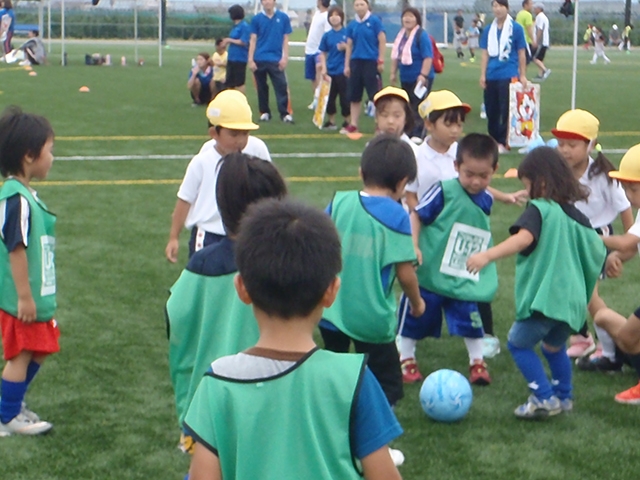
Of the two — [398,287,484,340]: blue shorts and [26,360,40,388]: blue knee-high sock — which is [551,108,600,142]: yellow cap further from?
[26,360,40,388]: blue knee-high sock

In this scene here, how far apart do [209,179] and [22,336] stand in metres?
1.34

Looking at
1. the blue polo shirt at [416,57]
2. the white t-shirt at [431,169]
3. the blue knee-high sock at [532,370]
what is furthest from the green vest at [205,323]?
the blue polo shirt at [416,57]

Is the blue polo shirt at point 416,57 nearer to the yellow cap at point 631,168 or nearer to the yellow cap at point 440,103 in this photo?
the yellow cap at point 440,103

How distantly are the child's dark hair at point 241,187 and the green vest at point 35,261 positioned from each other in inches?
64.6

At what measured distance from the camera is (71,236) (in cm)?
886

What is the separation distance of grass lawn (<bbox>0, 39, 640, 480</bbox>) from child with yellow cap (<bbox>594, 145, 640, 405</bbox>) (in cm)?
36

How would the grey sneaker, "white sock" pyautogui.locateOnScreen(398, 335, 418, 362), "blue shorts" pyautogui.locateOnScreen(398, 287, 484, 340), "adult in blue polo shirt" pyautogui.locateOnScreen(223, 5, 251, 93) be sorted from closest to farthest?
the grey sneaker < "blue shorts" pyautogui.locateOnScreen(398, 287, 484, 340) < "white sock" pyautogui.locateOnScreen(398, 335, 418, 362) < "adult in blue polo shirt" pyautogui.locateOnScreen(223, 5, 251, 93)

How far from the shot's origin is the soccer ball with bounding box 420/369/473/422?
16.5 feet

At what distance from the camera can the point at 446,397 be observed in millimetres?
5039

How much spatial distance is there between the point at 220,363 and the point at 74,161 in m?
10.6

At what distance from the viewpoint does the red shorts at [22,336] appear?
4.71 metres

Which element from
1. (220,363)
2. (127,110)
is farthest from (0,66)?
(220,363)

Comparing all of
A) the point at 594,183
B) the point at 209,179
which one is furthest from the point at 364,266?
the point at 594,183

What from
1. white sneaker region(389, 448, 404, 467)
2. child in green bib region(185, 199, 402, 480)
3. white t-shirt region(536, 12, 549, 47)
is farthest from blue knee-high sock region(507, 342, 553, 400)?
white t-shirt region(536, 12, 549, 47)
